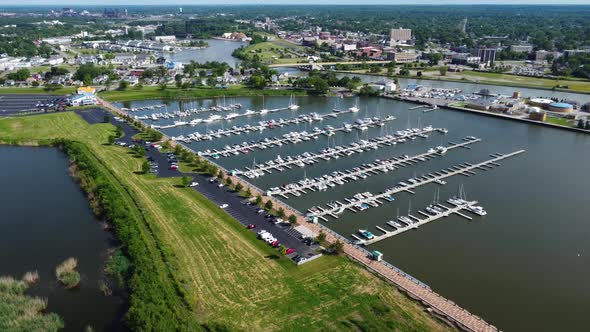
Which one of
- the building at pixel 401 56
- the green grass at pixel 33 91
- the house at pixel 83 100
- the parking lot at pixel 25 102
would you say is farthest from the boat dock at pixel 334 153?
the building at pixel 401 56

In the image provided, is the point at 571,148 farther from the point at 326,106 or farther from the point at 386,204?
the point at 326,106

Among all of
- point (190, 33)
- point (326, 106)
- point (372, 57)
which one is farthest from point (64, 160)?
point (190, 33)

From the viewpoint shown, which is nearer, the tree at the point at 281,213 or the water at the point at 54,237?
the water at the point at 54,237

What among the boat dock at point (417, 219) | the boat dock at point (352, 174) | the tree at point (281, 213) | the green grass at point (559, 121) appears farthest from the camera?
the green grass at point (559, 121)

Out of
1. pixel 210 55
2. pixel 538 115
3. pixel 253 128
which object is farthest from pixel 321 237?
pixel 210 55

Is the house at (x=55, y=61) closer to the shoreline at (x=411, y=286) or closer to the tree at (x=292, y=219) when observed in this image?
the shoreline at (x=411, y=286)

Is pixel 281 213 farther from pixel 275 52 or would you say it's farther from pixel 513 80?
pixel 275 52

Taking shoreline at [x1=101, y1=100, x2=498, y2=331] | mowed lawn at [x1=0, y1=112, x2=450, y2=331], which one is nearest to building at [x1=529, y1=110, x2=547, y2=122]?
shoreline at [x1=101, y1=100, x2=498, y2=331]
